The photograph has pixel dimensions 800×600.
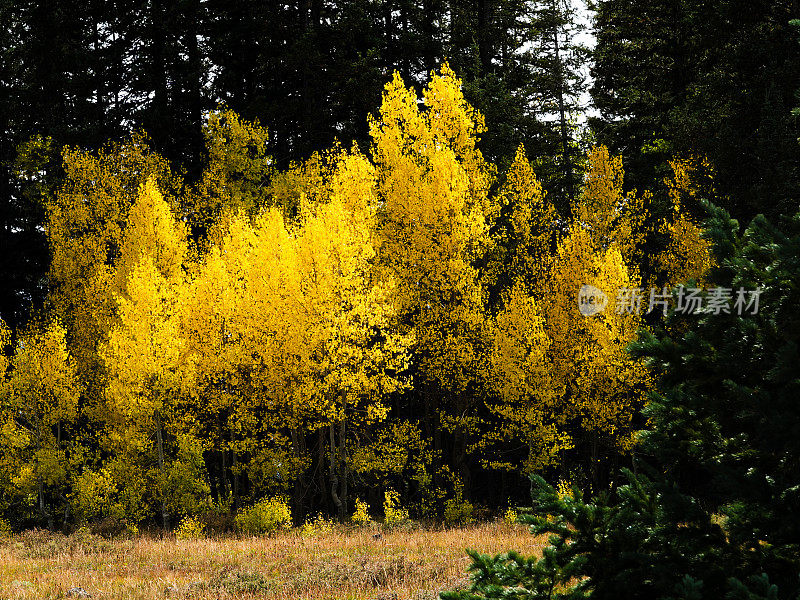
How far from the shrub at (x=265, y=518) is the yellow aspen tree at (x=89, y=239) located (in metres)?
7.68

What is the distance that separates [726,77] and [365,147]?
12435mm

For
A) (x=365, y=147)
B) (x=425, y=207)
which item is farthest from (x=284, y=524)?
(x=365, y=147)

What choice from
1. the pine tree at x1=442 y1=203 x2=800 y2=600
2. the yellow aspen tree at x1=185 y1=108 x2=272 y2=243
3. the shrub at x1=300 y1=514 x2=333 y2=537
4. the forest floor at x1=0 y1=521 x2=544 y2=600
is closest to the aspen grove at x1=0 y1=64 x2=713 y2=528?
the shrub at x1=300 y1=514 x2=333 y2=537

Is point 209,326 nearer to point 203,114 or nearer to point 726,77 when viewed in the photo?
point 203,114

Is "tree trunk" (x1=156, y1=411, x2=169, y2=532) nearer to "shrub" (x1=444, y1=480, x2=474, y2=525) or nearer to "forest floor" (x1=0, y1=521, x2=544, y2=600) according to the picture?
"forest floor" (x1=0, y1=521, x2=544, y2=600)

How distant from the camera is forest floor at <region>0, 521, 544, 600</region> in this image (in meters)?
9.98

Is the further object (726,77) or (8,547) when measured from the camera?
(726,77)

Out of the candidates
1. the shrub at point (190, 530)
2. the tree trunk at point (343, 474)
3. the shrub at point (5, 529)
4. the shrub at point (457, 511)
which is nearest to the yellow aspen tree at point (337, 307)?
the tree trunk at point (343, 474)

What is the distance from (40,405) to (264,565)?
14.0m

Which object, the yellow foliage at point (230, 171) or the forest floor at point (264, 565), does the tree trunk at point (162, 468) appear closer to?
the forest floor at point (264, 565)

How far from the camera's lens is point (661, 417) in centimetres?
A: 330

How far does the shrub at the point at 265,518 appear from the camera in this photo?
59.2 feet

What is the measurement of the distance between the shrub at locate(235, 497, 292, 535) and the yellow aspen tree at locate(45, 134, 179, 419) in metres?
7.68

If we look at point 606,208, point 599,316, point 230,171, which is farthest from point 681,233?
point 230,171
